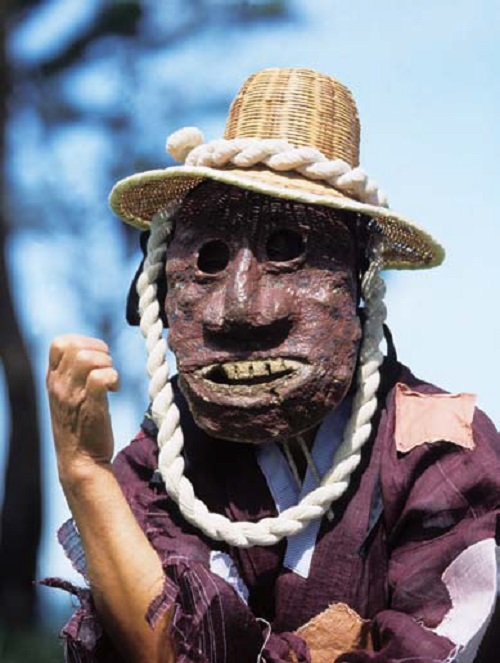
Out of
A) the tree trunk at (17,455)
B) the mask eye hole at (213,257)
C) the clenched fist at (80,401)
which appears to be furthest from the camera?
the tree trunk at (17,455)

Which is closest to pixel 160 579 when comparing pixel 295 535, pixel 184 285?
pixel 295 535

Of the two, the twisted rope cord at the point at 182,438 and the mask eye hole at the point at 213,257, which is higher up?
the mask eye hole at the point at 213,257

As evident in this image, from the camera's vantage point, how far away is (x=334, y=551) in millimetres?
2617

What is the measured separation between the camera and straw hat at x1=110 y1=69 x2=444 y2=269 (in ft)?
8.67

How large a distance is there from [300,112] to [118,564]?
869mm

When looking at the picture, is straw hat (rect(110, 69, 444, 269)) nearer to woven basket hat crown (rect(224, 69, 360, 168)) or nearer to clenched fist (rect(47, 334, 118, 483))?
woven basket hat crown (rect(224, 69, 360, 168))

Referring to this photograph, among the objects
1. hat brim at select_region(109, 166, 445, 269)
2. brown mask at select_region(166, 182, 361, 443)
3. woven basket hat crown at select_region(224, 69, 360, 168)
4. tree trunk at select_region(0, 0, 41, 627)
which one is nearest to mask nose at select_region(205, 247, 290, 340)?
brown mask at select_region(166, 182, 361, 443)

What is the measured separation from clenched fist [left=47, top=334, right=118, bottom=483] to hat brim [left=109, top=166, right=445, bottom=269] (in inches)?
15.0

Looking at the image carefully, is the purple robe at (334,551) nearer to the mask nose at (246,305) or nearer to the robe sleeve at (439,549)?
the robe sleeve at (439,549)

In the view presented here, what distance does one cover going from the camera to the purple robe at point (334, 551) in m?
2.47

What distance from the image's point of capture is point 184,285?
104 inches

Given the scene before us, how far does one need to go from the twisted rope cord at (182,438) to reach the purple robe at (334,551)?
2.2 inches

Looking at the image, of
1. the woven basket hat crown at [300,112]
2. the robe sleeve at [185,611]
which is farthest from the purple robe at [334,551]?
the woven basket hat crown at [300,112]

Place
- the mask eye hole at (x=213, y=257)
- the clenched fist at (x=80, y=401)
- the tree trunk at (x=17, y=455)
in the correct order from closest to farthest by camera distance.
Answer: the clenched fist at (x=80, y=401), the mask eye hole at (x=213, y=257), the tree trunk at (x=17, y=455)
